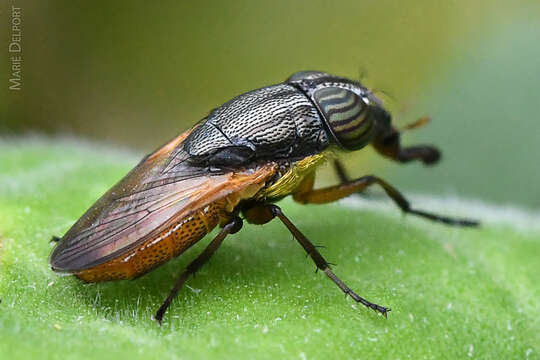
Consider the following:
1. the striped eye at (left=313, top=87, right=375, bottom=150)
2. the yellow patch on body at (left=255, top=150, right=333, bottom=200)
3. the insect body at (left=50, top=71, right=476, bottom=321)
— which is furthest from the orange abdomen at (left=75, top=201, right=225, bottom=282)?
the striped eye at (left=313, top=87, right=375, bottom=150)

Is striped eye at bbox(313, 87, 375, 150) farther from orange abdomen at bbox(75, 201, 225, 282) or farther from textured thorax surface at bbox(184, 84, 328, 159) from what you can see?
orange abdomen at bbox(75, 201, 225, 282)

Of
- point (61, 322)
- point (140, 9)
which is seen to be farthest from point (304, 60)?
point (61, 322)

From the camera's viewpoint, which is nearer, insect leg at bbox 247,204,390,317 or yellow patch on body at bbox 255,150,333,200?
insect leg at bbox 247,204,390,317

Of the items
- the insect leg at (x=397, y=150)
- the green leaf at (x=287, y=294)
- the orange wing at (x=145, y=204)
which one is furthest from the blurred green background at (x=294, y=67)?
the orange wing at (x=145, y=204)

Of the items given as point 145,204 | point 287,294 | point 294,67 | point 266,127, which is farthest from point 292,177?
point 294,67

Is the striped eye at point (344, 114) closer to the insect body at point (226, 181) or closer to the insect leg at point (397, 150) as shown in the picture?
the insect body at point (226, 181)

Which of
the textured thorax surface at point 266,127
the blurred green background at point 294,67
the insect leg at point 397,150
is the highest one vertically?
the textured thorax surface at point 266,127
